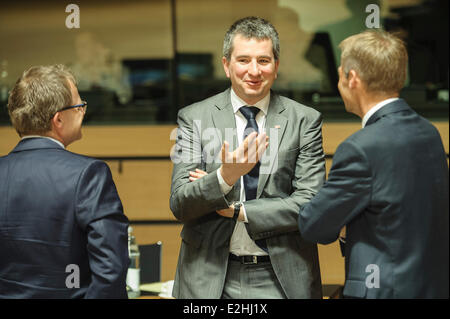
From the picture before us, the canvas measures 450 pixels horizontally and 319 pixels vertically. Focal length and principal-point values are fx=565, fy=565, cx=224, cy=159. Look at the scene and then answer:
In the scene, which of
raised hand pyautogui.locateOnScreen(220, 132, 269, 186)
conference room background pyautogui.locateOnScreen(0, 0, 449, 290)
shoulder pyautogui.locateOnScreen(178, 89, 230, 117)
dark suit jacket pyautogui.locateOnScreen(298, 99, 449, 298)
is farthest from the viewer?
conference room background pyautogui.locateOnScreen(0, 0, 449, 290)

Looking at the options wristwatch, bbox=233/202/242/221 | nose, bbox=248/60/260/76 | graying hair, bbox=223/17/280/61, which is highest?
graying hair, bbox=223/17/280/61

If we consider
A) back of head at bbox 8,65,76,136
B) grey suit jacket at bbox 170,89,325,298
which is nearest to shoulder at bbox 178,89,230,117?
grey suit jacket at bbox 170,89,325,298

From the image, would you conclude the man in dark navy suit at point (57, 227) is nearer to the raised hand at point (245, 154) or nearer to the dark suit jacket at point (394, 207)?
the raised hand at point (245, 154)

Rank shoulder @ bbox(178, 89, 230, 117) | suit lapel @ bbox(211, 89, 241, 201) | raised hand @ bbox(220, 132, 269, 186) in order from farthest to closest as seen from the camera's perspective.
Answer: shoulder @ bbox(178, 89, 230, 117) → suit lapel @ bbox(211, 89, 241, 201) → raised hand @ bbox(220, 132, 269, 186)

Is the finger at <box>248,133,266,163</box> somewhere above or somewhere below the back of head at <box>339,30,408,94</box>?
below

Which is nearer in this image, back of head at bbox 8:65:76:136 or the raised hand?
back of head at bbox 8:65:76:136

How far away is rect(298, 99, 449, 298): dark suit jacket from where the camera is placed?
164 centimetres

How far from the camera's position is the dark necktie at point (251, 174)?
2094 mm

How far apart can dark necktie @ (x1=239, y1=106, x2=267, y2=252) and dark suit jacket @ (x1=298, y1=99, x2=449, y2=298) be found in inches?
16.3

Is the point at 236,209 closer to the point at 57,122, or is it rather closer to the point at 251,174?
the point at 251,174

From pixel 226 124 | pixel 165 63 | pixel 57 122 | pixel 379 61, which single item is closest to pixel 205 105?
pixel 226 124

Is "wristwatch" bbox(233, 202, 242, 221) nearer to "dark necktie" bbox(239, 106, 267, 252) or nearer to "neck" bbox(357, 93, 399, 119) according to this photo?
"dark necktie" bbox(239, 106, 267, 252)
